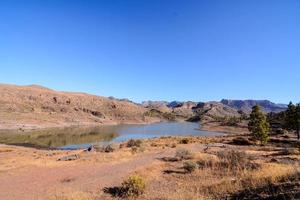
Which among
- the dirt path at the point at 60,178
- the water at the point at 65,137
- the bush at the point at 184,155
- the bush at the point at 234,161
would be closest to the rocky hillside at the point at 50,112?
the water at the point at 65,137

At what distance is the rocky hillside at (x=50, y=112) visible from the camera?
374ft

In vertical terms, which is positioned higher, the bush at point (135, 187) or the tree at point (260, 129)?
the tree at point (260, 129)

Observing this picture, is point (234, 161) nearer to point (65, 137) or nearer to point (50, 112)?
point (65, 137)

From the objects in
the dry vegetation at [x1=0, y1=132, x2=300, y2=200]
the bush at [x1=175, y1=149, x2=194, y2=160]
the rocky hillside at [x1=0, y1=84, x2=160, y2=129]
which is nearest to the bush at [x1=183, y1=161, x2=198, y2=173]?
the dry vegetation at [x1=0, y1=132, x2=300, y2=200]

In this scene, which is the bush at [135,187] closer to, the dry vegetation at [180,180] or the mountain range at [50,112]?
the dry vegetation at [180,180]

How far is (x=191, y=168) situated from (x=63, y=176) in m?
7.54

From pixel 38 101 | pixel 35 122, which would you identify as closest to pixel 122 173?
pixel 35 122

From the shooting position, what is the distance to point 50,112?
13975cm

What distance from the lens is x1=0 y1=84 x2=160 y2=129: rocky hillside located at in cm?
11406

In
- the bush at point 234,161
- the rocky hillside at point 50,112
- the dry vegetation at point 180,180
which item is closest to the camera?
the dry vegetation at point 180,180

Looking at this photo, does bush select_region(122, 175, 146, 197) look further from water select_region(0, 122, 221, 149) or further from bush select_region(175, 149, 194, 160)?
water select_region(0, 122, 221, 149)

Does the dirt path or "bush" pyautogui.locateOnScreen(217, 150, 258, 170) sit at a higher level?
"bush" pyautogui.locateOnScreen(217, 150, 258, 170)

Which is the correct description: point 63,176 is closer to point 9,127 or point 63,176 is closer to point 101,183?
point 101,183

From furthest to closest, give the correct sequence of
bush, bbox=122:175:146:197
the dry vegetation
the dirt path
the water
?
the water < the dirt path < bush, bbox=122:175:146:197 < the dry vegetation
